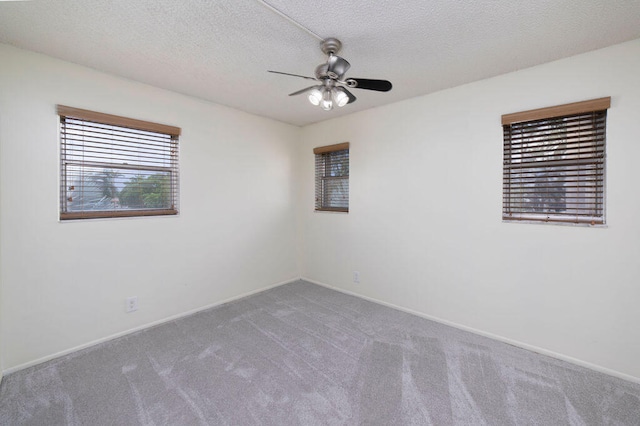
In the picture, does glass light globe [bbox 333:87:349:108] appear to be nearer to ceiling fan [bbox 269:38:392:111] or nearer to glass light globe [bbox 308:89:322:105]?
ceiling fan [bbox 269:38:392:111]

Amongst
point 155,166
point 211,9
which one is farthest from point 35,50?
point 211,9

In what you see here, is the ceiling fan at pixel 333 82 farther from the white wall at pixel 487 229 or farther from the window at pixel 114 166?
the window at pixel 114 166

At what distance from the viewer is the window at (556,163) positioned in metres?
2.06

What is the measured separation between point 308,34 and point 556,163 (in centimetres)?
217

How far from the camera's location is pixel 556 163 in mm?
2195

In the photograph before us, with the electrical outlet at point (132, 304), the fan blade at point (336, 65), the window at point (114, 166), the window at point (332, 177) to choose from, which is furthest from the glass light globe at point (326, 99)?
the electrical outlet at point (132, 304)

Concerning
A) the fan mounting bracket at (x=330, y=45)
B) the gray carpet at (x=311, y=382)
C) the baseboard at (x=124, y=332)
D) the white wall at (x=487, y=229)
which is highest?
the fan mounting bracket at (x=330, y=45)

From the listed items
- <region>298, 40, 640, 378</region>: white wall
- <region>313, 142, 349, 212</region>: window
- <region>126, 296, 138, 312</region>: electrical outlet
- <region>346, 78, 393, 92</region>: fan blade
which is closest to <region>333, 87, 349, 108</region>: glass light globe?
<region>346, 78, 393, 92</region>: fan blade

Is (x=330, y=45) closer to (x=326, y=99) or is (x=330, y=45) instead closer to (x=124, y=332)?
(x=326, y=99)

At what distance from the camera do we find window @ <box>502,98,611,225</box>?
2.06 m

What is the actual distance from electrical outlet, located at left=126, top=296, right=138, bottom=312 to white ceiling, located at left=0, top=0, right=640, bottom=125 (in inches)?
81.0

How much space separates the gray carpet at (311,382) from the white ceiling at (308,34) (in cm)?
237

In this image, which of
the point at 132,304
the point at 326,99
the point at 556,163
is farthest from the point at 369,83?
the point at 132,304

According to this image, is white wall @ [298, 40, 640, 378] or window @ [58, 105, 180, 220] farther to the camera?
window @ [58, 105, 180, 220]
